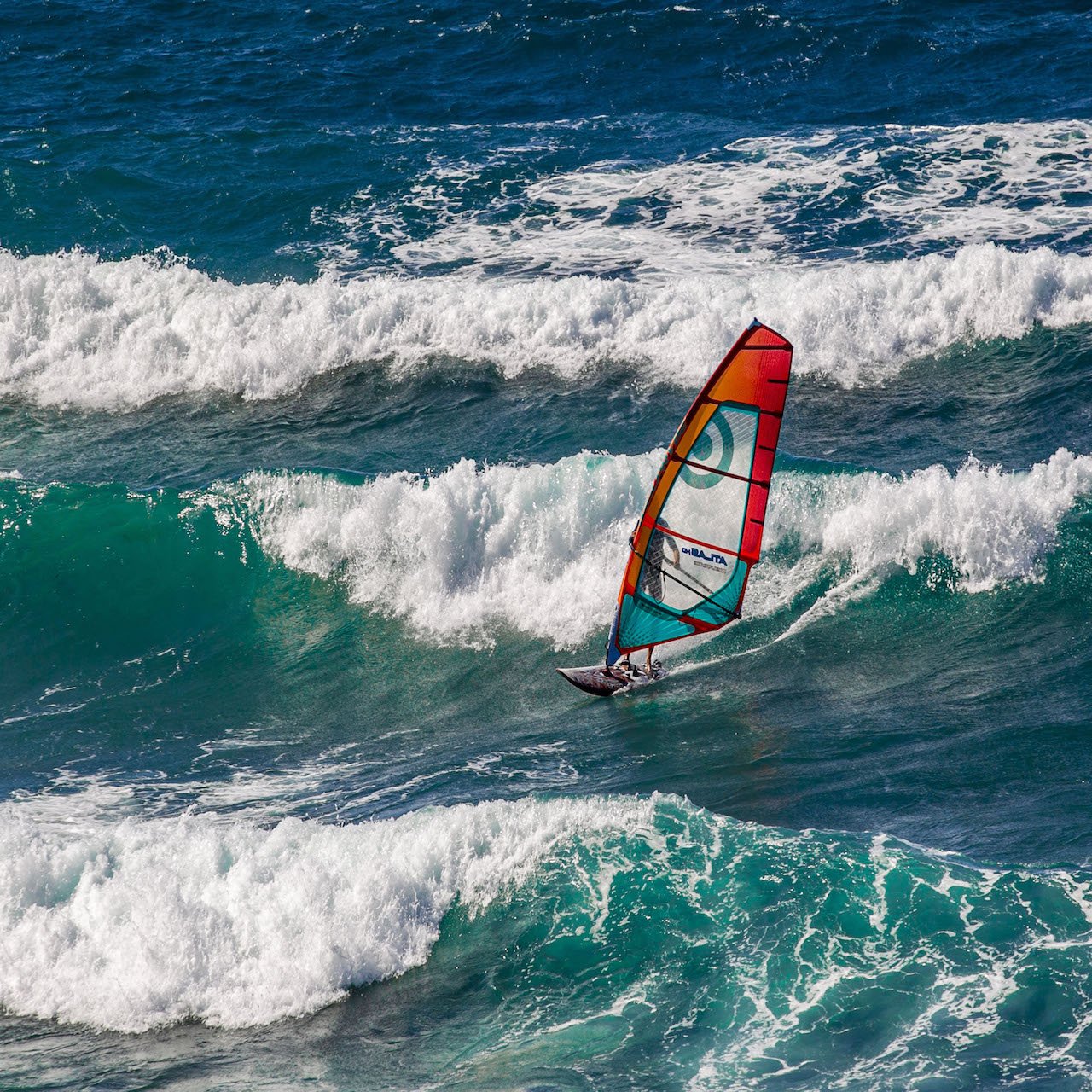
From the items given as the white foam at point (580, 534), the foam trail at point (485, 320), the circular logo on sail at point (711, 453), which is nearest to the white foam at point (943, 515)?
the white foam at point (580, 534)

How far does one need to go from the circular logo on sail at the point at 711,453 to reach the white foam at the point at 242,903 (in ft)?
10.1

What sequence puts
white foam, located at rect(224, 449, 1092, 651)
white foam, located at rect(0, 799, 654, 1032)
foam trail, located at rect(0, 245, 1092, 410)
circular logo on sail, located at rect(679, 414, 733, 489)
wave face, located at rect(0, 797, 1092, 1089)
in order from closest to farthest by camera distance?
1. wave face, located at rect(0, 797, 1092, 1089)
2. white foam, located at rect(0, 799, 654, 1032)
3. circular logo on sail, located at rect(679, 414, 733, 489)
4. white foam, located at rect(224, 449, 1092, 651)
5. foam trail, located at rect(0, 245, 1092, 410)

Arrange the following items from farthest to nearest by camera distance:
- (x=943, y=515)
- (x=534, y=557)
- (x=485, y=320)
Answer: (x=485, y=320) → (x=534, y=557) → (x=943, y=515)

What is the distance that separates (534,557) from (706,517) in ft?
12.7

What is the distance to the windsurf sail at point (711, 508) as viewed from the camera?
11453mm

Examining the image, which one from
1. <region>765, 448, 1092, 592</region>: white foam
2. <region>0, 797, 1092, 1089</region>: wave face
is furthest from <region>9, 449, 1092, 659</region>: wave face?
<region>0, 797, 1092, 1089</region>: wave face

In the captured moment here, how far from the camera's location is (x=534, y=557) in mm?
15672

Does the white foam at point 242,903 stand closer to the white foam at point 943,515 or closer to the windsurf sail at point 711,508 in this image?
the windsurf sail at point 711,508

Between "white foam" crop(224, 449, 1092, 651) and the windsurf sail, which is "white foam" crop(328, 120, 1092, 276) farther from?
the windsurf sail

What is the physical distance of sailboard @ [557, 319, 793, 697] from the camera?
1146cm

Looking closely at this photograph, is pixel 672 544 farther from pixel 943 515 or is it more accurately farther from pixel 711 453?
pixel 943 515

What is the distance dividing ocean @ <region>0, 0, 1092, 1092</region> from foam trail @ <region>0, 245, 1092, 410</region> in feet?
0.32

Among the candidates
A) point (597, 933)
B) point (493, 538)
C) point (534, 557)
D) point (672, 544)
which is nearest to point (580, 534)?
point (534, 557)

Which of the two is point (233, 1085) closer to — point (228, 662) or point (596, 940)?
point (596, 940)
